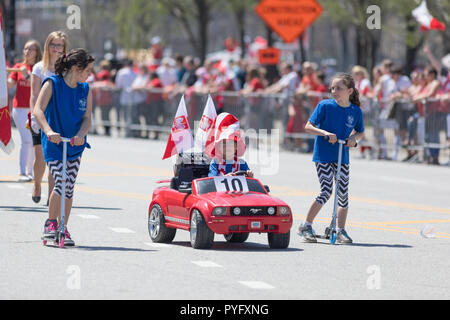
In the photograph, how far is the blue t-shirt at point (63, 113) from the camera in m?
10.0

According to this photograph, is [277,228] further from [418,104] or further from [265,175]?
[418,104]

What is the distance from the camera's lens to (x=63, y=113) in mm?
10078

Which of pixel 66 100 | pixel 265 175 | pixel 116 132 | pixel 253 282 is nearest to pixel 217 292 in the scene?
pixel 253 282

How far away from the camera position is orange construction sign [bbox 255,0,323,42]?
90.1 feet

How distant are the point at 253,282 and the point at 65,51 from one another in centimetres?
410

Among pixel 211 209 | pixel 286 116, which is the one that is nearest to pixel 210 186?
pixel 211 209

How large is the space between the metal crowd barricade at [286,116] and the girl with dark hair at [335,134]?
33.0 ft

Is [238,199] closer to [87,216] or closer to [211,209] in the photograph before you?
[211,209]

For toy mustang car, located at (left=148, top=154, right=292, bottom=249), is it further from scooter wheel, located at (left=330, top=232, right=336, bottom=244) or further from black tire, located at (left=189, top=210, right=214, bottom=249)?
scooter wheel, located at (left=330, top=232, right=336, bottom=244)

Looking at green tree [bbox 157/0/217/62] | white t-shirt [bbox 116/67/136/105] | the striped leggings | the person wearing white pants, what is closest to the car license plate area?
the striped leggings

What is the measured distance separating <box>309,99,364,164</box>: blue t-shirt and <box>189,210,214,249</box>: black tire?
4.91 ft

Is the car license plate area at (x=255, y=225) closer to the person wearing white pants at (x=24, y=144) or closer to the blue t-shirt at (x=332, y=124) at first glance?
the blue t-shirt at (x=332, y=124)

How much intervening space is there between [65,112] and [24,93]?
206 inches
